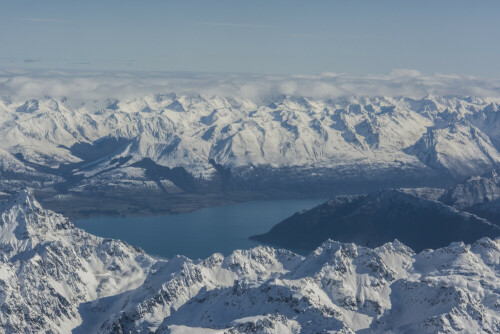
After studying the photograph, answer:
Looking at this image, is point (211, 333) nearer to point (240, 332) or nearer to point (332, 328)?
point (240, 332)

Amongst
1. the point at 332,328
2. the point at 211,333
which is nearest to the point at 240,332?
the point at 211,333

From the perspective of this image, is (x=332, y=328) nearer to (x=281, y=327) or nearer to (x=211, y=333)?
(x=281, y=327)

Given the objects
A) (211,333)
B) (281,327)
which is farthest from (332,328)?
(211,333)
